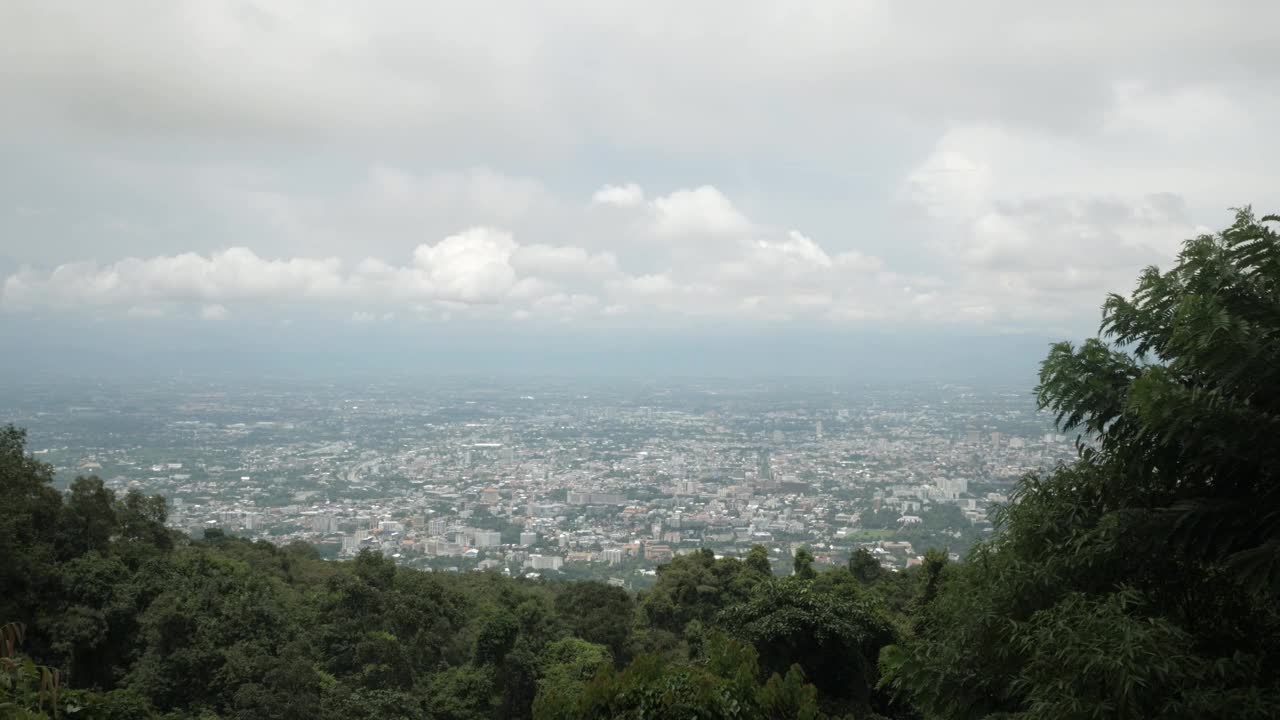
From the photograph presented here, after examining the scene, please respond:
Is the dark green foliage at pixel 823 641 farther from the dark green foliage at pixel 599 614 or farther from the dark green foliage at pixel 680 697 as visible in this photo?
the dark green foliage at pixel 599 614

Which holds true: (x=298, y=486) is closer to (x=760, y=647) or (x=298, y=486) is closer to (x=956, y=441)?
(x=760, y=647)

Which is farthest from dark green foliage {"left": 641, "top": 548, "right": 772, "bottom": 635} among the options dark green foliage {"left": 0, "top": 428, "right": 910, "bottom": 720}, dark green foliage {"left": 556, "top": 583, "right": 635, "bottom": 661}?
dark green foliage {"left": 0, "top": 428, "right": 910, "bottom": 720}

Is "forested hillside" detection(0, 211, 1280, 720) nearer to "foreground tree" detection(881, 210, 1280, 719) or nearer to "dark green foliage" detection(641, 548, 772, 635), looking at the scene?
"foreground tree" detection(881, 210, 1280, 719)

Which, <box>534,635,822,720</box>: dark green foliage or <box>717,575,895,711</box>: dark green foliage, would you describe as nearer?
<box>534,635,822,720</box>: dark green foliage

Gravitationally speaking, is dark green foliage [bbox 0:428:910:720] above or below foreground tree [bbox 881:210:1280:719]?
below

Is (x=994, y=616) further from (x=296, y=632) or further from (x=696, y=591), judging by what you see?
(x=696, y=591)

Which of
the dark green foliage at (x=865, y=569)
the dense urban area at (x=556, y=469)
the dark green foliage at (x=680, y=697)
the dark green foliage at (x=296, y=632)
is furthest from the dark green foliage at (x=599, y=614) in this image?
the dense urban area at (x=556, y=469)

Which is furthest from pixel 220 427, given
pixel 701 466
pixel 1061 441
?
pixel 1061 441
